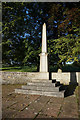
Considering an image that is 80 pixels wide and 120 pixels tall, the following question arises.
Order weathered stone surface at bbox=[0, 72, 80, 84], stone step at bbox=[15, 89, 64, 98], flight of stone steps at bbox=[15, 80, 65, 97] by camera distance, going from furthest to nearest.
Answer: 1. weathered stone surface at bbox=[0, 72, 80, 84]
2. flight of stone steps at bbox=[15, 80, 65, 97]
3. stone step at bbox=[15, 89, 64, 98]

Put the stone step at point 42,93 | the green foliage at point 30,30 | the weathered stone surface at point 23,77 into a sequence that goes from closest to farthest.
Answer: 1. the stone step at point 42,93
2. the weathered stone surface at point 23,77
3. the green foliage at point 30,30

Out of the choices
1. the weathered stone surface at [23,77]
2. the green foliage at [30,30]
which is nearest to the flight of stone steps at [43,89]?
the weathered stone surface at [23,77]

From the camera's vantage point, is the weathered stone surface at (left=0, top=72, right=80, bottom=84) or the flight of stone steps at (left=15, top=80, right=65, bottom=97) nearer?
the flight of stone steps at (left=15, top=80, right=65, bottom=97)

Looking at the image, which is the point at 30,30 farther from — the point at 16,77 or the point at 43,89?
the point at 43,89

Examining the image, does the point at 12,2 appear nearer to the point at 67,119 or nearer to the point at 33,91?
the point at 33,91

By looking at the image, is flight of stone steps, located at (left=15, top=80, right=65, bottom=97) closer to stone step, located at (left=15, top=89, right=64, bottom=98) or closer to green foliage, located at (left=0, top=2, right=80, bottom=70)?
stone step, located at (left=15, top=89, right=64, bottom=98)

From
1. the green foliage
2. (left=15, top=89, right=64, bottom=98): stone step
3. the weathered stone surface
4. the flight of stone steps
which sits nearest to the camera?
(left=15, top=89, right=64, bottom=98): stone step

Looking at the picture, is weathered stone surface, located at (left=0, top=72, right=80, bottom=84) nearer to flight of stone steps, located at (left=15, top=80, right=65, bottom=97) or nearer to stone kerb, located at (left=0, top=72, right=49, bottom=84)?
stone kerb, located at (left=0, top=72, right=49, bottom=84)

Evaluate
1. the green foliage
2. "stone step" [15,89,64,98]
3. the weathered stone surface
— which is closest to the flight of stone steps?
"stone step" [15,89,64,98]

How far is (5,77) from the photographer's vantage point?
915 centimetres

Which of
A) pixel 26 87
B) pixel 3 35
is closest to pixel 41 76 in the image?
pixel 26 87

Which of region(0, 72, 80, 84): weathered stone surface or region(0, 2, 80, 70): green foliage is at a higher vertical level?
region(0, 2, 80, 70): green foliage

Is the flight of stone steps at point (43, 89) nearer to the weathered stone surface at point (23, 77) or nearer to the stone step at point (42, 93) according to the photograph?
the stone step at point (42, 93)

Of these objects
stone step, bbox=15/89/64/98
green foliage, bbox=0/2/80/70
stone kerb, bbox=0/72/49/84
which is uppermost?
green foliage, bbox=0/2/80/70
